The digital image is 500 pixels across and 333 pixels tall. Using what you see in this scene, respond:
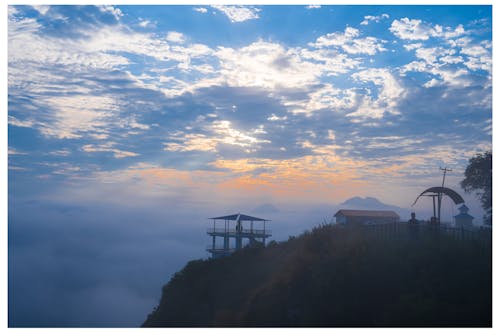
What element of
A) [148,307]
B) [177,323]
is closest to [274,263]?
[177,323]

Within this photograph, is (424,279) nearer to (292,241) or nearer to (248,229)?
(292,241)

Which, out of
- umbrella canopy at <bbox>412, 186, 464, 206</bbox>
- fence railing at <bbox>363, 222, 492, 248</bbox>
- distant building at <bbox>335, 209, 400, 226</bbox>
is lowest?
distant building at <bbox>335, 209, 400, 226</bbox>

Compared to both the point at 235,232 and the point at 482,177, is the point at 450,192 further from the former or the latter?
the point at 235,232

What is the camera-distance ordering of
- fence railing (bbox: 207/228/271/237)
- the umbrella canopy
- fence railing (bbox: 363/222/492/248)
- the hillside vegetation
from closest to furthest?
the hillside vegetation, fence railing (bbox: 363/222/492/248), the umbrella canopy, fence railing (bbox: 207/228/271/237)

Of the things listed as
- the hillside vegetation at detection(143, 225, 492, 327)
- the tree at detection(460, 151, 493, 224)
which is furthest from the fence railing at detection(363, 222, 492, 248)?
the tree at detection(460, 151, 493, 224)

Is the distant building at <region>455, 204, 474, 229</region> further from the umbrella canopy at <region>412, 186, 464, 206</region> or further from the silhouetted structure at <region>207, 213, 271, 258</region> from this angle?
the silhouetted structure at <region>207, 213, 271, 258</region>
